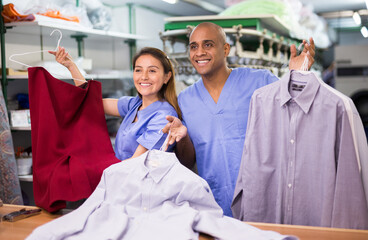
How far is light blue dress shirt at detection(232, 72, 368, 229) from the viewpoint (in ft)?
4.95

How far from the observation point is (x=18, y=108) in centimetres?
322

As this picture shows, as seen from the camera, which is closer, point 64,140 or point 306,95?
point 306,95

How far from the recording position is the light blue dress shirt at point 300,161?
1.51 m

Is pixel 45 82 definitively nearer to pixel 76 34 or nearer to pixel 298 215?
pixel 298 215

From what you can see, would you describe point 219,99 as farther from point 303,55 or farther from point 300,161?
point 300,161

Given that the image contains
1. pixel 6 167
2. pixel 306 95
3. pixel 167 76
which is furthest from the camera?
pixel 6 167

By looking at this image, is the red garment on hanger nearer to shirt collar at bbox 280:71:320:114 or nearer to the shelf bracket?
shirt collar at bbox 280:71:320:114

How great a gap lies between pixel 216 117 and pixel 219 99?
10 cm

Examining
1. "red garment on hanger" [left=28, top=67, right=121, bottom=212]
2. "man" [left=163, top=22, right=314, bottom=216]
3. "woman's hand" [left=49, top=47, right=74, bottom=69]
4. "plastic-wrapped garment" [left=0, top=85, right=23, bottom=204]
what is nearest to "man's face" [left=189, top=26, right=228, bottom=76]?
"man" [left=163, top=22, right=314, bottom=216]

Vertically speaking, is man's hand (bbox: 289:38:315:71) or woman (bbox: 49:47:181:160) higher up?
man's hand (bbox: 289:38:315:71)

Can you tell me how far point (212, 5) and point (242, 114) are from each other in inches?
148

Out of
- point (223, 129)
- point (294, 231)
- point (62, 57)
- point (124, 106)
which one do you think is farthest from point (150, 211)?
point (62, 57)

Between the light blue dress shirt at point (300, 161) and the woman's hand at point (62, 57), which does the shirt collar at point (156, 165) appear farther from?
the woman's hand at point (62, 57)

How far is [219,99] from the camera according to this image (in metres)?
2.08
